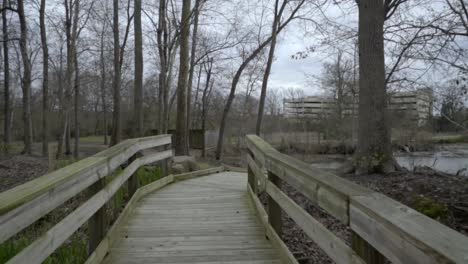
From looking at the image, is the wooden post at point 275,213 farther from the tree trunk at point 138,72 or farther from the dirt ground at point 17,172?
the tree trunk at point 138,72

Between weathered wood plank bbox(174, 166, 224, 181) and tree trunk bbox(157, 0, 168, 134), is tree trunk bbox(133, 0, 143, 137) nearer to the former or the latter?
tree trunk bbox(157, 0, 168, 134)

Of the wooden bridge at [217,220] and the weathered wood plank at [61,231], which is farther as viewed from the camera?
the weathered wood plank at [61,231]

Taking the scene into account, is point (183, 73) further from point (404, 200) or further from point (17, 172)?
point (404, 200)

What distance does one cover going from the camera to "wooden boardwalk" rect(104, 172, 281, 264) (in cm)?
309

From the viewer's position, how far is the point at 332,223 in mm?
4809

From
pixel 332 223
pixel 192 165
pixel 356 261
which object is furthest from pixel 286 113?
pixel 356 261

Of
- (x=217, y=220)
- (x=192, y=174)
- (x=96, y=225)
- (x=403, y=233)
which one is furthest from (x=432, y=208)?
(x=192, y=174)

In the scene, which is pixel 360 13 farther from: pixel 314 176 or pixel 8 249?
pixel 8 249

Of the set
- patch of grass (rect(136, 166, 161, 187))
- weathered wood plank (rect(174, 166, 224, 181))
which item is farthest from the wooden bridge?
weathered wood plank (rect(174, 166, 224, 181))

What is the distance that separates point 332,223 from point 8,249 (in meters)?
3.64

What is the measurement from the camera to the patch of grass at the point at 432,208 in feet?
13.8

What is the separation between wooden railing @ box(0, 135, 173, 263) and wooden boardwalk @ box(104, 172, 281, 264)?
0.50 metres

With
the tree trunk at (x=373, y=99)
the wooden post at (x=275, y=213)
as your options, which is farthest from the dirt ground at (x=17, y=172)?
the tree trunk at (x=373, y=99)

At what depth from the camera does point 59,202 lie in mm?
2195
